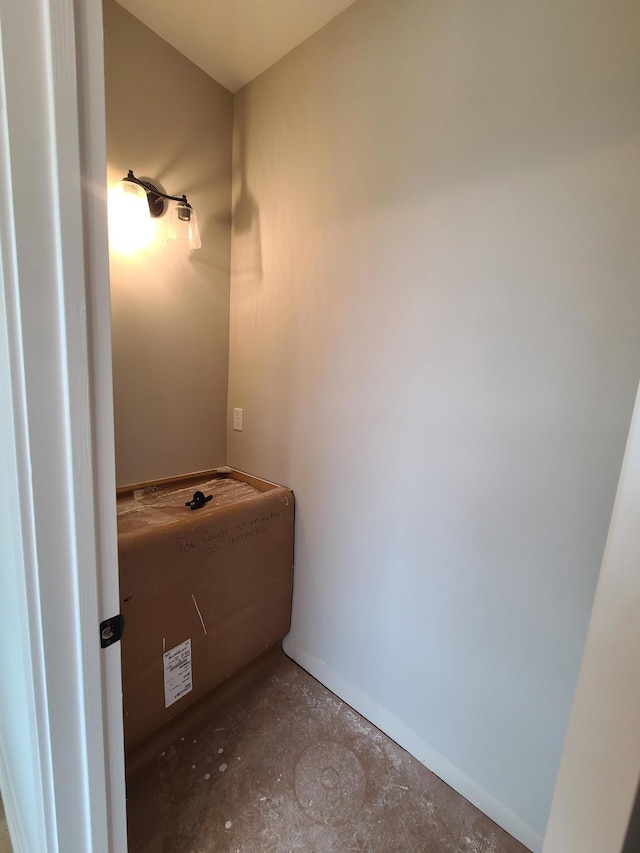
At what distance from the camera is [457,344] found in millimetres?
1086

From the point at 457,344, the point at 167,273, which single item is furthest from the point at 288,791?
the point at 167,273

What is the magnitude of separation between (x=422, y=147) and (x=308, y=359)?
2.55ft

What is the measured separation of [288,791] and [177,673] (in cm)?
52

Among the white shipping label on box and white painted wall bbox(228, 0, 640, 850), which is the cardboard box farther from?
white painted wall bbox(228, 0, 640, 850)

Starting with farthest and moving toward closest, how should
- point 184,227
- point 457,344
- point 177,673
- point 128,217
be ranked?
point 184,227
point 128,217
point 177,673
point 457,344

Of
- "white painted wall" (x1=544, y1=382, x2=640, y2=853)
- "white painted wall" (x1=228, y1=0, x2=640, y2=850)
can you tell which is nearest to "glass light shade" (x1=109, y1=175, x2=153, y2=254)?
"white painted wall" (x1=228, y1=0, x2=640, y2=850)

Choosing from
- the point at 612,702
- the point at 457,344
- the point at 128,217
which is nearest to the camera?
the point at 612,702

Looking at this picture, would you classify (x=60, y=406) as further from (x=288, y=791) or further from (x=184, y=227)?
(x=288, y=791)

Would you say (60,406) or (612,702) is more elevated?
(60,406)

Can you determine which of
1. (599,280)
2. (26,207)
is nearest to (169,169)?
(26,207)

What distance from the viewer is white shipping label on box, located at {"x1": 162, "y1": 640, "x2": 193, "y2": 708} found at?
3.92 feet

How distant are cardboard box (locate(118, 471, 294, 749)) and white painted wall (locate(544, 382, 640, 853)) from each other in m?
1.06

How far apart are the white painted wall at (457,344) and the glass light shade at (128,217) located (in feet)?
1.55

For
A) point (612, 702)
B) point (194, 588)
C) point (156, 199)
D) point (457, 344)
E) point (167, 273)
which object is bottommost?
point (194, 588)
